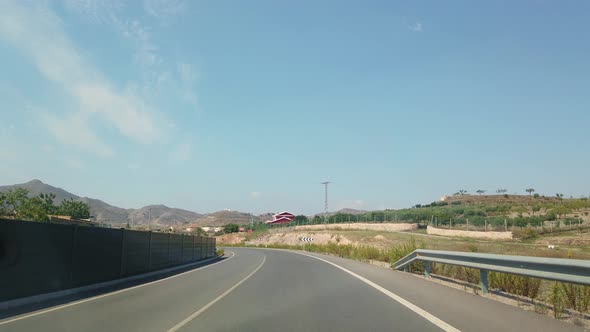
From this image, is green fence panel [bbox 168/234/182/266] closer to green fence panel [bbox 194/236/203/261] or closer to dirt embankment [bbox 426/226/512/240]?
green fence panel [bbox 194/236/203/261]

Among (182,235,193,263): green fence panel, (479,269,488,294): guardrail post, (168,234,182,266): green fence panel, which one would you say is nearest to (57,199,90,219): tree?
(182,235,193,263): green fence panel

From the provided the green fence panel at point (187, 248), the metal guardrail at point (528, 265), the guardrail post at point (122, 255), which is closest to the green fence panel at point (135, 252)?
the guardrail post at point (122, 255)

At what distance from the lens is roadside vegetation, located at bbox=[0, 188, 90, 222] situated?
63.1m

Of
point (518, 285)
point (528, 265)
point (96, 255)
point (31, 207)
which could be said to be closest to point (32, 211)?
point (31, 207)

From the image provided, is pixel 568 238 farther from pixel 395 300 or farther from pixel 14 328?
pixel 14 328

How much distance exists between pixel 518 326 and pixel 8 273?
38.6ft

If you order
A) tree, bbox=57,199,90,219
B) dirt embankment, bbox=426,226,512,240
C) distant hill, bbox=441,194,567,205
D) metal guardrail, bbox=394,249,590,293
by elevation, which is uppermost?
distant hill, bbox=441,194,567,205

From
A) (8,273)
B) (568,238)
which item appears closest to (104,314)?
(8,273)

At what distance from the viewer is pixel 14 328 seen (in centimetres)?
873

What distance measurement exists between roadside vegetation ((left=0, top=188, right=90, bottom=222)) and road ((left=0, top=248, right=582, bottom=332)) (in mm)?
35578

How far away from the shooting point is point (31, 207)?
79.6 metres

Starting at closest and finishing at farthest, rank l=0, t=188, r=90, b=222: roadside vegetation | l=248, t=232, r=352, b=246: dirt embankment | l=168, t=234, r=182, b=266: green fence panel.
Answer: l=168, t=234, r=182, b=266: green fence panel
l=0, t=188, r=90, b=222: roadside vegetation
l=248, t=232, r=352, b=246: dirt embankment

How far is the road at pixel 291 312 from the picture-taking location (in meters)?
8.62

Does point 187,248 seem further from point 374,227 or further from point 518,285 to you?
point 374,227
